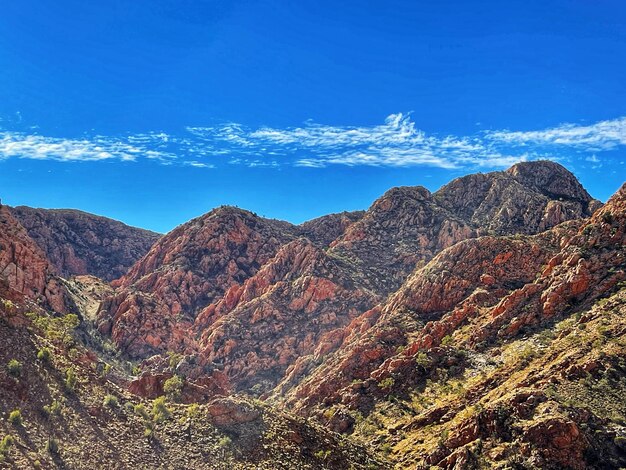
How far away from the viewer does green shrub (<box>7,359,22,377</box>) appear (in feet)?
138

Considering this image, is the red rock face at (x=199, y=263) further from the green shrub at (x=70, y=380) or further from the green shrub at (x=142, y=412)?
the green shrub at (x=142, y=412)

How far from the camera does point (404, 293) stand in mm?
98750

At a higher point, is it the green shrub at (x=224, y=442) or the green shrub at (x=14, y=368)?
the green shrub at (x=14, y=368)

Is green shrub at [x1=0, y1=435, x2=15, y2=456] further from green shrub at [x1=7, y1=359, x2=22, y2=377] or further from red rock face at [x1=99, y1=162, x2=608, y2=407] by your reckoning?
red rock face at [x1=99, y1=162, x2=608, y2=407]

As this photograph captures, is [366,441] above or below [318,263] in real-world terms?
below

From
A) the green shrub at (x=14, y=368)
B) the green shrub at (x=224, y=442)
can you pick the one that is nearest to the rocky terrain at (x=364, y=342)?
the green shrub at (x=224, y=442)

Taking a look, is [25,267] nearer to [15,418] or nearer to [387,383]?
[387,383]

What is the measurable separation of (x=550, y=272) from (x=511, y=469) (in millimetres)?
39214

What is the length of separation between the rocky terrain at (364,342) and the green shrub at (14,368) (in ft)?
2.81

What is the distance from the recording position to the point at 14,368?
1672 inches

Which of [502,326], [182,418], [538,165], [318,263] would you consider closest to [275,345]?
[318,263]

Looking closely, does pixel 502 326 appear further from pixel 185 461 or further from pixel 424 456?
pixel 185 461

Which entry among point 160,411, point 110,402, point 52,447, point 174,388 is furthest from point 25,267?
point 52,447

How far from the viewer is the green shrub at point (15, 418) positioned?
37.9 metres
